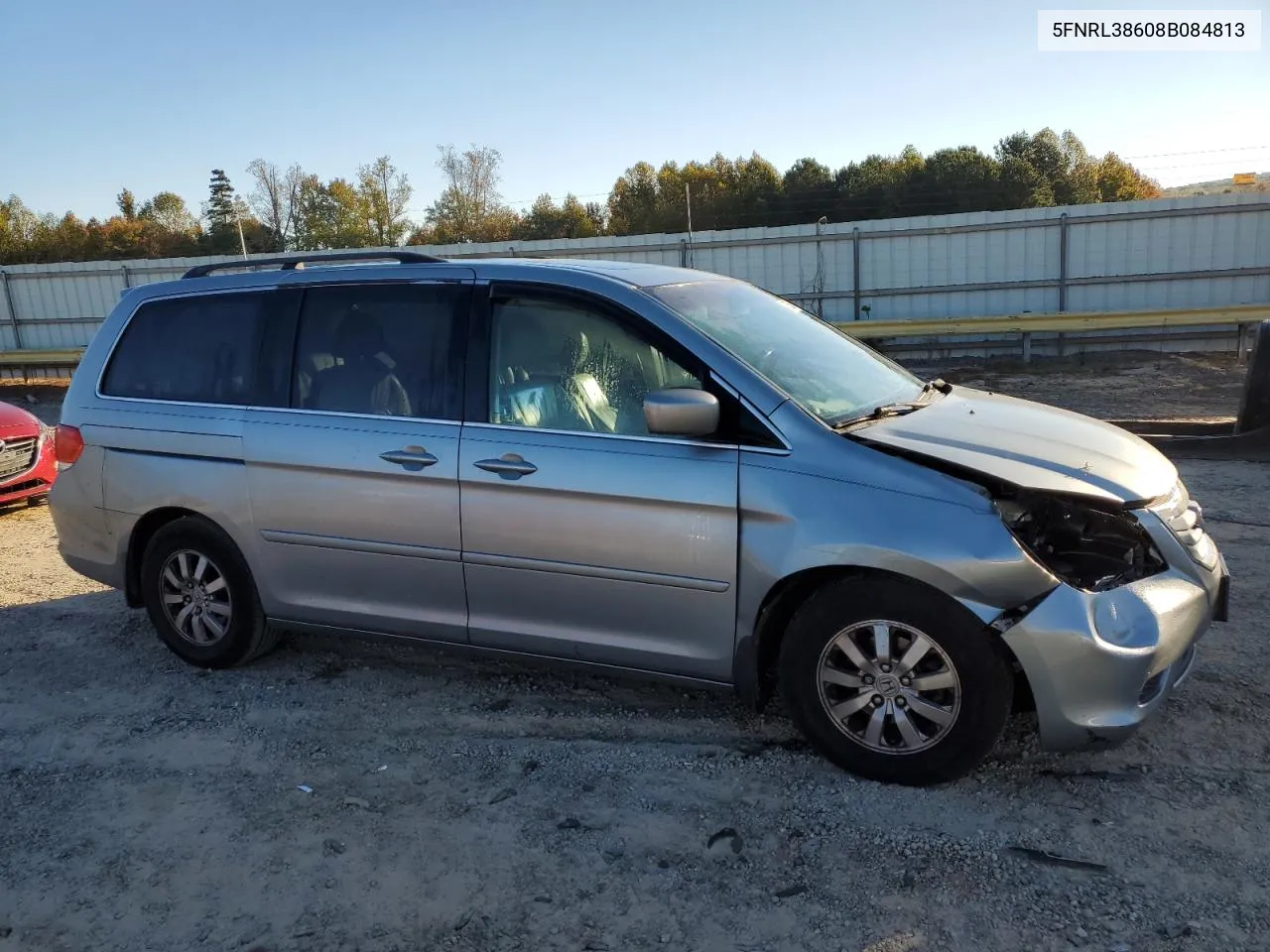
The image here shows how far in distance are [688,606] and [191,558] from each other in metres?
2.58

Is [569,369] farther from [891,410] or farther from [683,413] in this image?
[891,410]

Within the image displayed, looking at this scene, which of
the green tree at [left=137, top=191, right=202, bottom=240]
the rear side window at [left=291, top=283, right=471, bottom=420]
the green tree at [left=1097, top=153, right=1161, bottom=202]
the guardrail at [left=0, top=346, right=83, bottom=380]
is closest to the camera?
the rear side window at [left=291, top=283, right=471, bottom=420]

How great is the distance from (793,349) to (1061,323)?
44.2 ft

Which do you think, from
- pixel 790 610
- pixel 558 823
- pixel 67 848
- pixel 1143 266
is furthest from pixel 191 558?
pixel 1143 266

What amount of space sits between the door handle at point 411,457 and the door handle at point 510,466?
260mm

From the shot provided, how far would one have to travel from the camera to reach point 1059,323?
51.9 feet

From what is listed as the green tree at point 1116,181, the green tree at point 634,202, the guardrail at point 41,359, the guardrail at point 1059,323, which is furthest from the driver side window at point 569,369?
the green tree at point 1116,181

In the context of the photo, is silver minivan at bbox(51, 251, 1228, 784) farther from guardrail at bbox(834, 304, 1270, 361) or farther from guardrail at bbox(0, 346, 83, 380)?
guardrail at bbox(0, 346, 83, 380)

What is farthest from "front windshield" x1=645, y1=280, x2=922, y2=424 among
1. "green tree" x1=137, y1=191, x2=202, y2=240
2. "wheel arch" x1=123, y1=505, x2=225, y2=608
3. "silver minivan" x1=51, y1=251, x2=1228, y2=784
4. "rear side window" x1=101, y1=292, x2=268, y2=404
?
"green tree" x1=137, y1=191, x2=202, y2=240

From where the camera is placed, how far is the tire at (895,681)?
3.18 meters

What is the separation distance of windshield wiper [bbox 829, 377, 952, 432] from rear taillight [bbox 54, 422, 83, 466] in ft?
12.3

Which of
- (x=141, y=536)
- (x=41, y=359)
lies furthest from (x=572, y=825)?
(x=41, y=359)

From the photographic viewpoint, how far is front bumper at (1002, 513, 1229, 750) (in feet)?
10.1

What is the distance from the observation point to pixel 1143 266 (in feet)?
55.6
